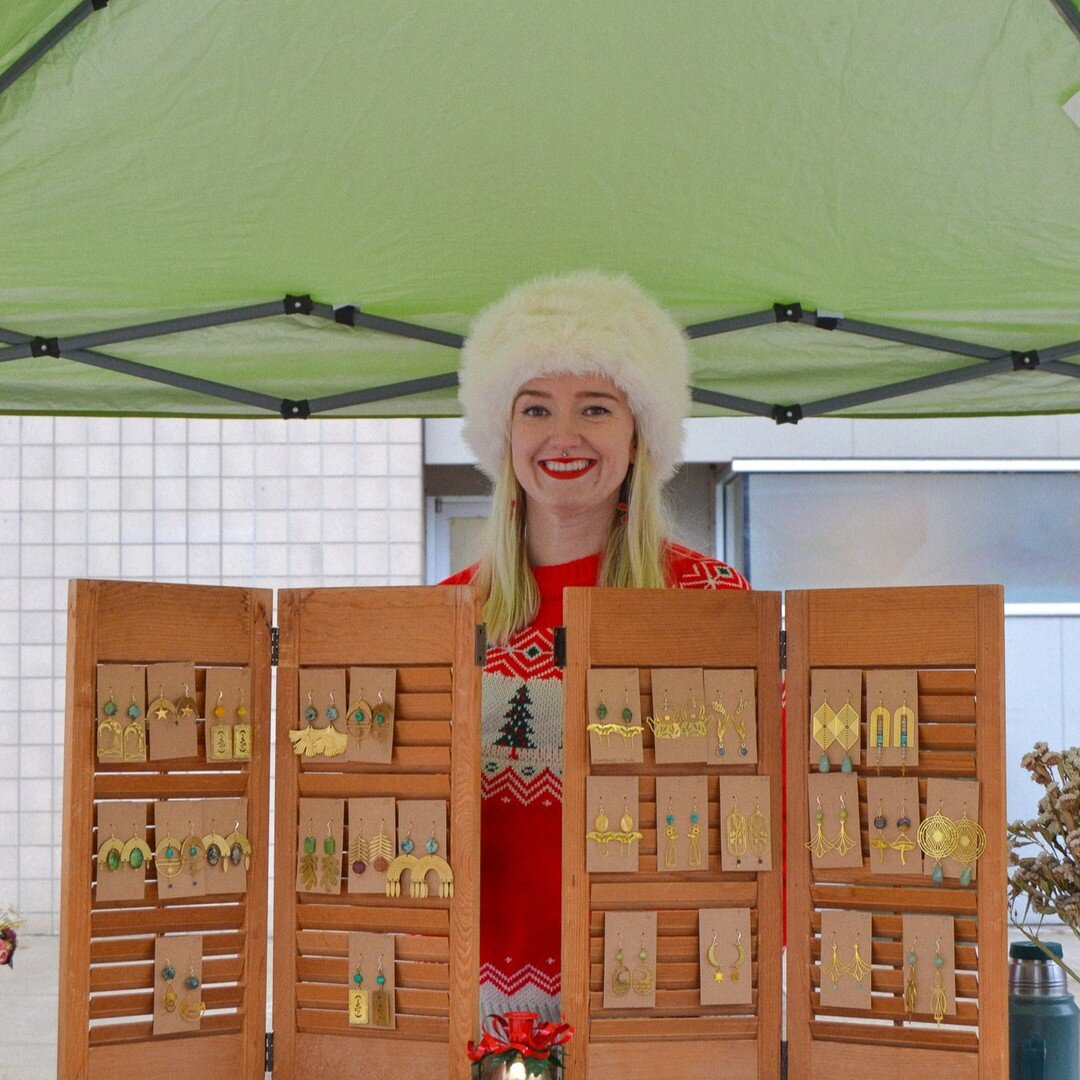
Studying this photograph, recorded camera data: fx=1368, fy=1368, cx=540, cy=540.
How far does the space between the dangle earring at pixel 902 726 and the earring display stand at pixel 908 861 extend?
0.02 meters

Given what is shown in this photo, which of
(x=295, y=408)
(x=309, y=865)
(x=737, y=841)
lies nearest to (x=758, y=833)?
(x=737, y=841)

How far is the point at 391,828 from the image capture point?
1.89m

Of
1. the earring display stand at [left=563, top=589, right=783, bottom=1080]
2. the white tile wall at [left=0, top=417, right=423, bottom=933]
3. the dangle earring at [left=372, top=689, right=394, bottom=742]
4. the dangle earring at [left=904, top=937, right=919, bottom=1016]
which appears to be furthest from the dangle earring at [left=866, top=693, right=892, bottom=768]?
the white tile wall at [left=0, top=417, right=423, bottom=933]

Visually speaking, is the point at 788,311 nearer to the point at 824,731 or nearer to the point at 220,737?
the point at 824,731

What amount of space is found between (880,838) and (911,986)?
20 cm

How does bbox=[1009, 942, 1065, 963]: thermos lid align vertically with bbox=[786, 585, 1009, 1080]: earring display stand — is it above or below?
below

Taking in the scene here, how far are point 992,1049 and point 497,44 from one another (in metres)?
1.47

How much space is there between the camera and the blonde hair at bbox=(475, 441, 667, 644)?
2107mm

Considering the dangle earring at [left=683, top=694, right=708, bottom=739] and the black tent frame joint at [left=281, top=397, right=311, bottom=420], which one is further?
the black tent frame joint at [left=281, top=397, right=311, bottom=420]

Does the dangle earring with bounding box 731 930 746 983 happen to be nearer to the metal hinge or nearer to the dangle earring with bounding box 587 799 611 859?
the dangle earring with bounding box 587 799 611 859

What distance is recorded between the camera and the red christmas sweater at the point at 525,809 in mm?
2096

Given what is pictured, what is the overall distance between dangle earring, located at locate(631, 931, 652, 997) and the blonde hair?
1.75 feet

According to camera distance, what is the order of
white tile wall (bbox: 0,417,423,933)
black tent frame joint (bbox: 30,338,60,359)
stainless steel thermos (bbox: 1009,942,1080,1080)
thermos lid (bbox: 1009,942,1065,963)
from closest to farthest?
1. stainless steel thermos (bbox: 1009,942,1080,1080)
2. thermos lid (bbox: 1009,942,1065,963)
3. black tent frame joint (bbox: 30,338,60,359)
4. white tile wall (bbox: 0,417,423,933)

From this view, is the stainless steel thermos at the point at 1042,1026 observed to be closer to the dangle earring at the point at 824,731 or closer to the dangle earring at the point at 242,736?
the dangle earring at the point at 824,731
